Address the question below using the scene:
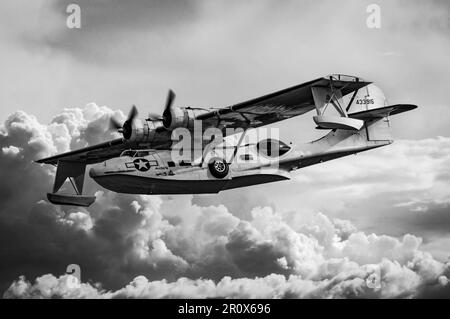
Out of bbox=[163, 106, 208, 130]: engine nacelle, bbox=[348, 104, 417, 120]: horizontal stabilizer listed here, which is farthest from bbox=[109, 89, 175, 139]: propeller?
bbox=[348, 104, 417, 120]: horizontal stabilizer

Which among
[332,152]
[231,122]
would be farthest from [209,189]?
[332,152]

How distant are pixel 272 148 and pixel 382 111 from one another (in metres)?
3.94

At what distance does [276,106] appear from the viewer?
2202 centimetres

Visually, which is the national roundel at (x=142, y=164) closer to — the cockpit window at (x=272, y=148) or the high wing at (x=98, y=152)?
the high wing at (x=98, y=152)

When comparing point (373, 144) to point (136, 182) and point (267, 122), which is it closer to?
point (267, 122)

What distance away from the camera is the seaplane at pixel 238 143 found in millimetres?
20531

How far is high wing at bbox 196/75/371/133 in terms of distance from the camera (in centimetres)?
2022

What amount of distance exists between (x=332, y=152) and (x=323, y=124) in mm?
4975

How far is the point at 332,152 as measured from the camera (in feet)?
79.7

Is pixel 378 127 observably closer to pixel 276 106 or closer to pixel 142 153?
pixel 276 106

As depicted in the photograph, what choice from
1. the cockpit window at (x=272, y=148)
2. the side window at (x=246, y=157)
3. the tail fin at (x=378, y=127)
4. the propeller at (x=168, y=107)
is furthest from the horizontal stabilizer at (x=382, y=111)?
the propeller at (x=168, y=107)

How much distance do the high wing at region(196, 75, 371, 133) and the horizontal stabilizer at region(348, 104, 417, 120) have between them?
2069 millimetres

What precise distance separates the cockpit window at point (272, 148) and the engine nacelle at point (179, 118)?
2.58 meters

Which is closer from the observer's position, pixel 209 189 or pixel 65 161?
pixel 209 189
